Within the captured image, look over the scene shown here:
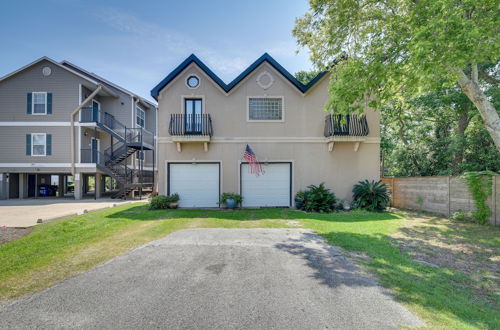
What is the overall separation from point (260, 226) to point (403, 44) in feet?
23.9

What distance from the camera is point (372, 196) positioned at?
10922 millimetres

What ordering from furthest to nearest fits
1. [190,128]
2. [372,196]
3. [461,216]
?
1. [190,128]
2. [372,196]
3. [461,216]

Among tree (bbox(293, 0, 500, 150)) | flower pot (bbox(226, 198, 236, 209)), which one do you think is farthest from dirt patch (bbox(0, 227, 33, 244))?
tree (bbox(293, 0, 500, 150))

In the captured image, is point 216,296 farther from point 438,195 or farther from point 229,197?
point 438,195

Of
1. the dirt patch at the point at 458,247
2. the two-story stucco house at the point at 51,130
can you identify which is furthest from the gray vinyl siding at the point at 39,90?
the dirt patch at the point at 458,247

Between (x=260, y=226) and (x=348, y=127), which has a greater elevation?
(x=348, y=127)

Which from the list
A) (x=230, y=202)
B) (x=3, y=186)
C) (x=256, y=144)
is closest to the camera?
(x=230, y=202)

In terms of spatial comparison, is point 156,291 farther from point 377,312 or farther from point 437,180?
point 437,180

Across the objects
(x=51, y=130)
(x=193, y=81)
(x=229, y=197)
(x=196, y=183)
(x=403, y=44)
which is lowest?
(x=229, y=197)

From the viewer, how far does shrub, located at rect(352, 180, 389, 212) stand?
10781 millimetres

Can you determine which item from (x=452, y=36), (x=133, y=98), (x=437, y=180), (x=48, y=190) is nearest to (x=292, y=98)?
(x=452, y=36)

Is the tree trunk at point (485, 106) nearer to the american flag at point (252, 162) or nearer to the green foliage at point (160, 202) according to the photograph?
the american flag at point (252, 162)

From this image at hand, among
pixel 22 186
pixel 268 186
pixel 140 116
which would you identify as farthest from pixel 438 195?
pixel 22 186

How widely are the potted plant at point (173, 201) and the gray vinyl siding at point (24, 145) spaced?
35.9 ft
